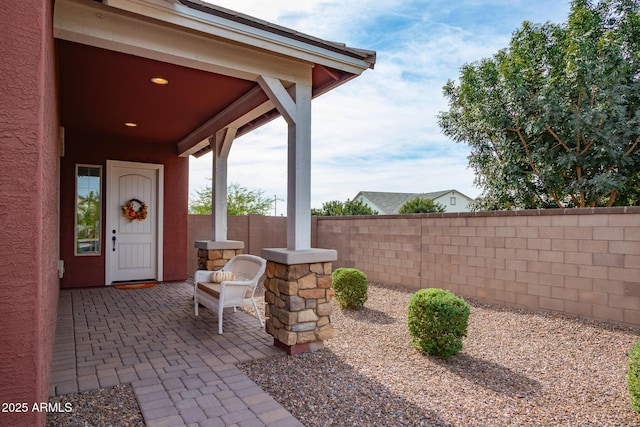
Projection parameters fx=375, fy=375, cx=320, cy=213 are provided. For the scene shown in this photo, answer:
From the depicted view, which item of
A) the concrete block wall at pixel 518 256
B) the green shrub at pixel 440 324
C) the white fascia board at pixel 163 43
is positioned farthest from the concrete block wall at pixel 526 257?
the white fascia board at pixel 163 43

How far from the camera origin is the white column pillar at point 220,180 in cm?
544

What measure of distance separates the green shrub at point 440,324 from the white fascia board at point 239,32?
2375 mm

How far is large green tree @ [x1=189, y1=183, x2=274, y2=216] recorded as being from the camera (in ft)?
54.3

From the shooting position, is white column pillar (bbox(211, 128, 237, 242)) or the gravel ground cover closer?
the gravel ground cover

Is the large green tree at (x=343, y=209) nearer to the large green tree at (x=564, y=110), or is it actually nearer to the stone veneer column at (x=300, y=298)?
the large green tree at (x=564, y=110)

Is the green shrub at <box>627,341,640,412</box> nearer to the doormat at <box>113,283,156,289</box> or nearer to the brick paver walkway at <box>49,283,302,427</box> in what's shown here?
the brick paver walkway at <box>49,283,302,427</box>

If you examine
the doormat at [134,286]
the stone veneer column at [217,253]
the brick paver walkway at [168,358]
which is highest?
the stone veneer column at [217,253]

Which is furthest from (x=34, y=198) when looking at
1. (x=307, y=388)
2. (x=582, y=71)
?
(x=582, y=71)

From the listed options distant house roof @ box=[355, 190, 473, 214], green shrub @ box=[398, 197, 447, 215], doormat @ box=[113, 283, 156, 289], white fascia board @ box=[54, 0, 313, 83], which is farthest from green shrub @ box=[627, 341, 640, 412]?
distant house roof @ box=[355, 190, 473, 214]

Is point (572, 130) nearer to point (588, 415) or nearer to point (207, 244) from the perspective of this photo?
point (588, 415)

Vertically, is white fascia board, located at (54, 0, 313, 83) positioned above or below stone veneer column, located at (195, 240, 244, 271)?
above

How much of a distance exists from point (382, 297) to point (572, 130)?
5323 mm

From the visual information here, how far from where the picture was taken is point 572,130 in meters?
7.66

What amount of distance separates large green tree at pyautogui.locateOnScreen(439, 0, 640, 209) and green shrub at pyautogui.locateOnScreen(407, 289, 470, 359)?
5.97 meters
